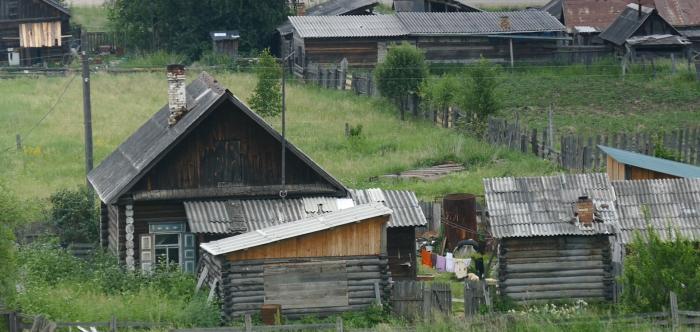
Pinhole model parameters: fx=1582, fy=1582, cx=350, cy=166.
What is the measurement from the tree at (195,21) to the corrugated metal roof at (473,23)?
5.91 metres

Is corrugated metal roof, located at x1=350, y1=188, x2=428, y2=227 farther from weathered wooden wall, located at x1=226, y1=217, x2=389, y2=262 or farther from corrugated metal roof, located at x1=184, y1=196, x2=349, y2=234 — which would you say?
weathered wooden wall, located at x1=226, y1=217, x2=389, y2=262

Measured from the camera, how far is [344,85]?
185 feet

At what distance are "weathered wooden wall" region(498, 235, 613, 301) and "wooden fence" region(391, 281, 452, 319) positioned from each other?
1.91m

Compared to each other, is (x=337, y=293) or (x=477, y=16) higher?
(x=477, y=16)

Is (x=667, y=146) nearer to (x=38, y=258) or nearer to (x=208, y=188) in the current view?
(x=208, y=188)

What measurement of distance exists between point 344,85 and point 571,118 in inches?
383

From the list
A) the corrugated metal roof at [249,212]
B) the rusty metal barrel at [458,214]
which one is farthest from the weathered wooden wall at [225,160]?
the rusty metal barrel at [458,214]

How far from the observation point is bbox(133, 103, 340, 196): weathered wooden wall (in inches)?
1244

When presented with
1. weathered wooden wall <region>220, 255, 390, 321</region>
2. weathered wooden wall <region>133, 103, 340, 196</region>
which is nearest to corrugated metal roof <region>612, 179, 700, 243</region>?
weathered wooden wall <region>220, 255, 390, 321</region>

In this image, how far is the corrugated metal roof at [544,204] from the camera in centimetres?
2983

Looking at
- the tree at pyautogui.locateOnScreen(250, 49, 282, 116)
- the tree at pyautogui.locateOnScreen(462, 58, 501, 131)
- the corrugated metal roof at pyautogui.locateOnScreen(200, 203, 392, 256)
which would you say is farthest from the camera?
the tree at pyautogui.locateOnScreen(250, 49, 282, 116)

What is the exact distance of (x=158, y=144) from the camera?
106ft

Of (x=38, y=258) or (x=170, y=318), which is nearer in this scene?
(x=170, y=318)

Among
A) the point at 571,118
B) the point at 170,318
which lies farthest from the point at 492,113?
the point at 170,318
